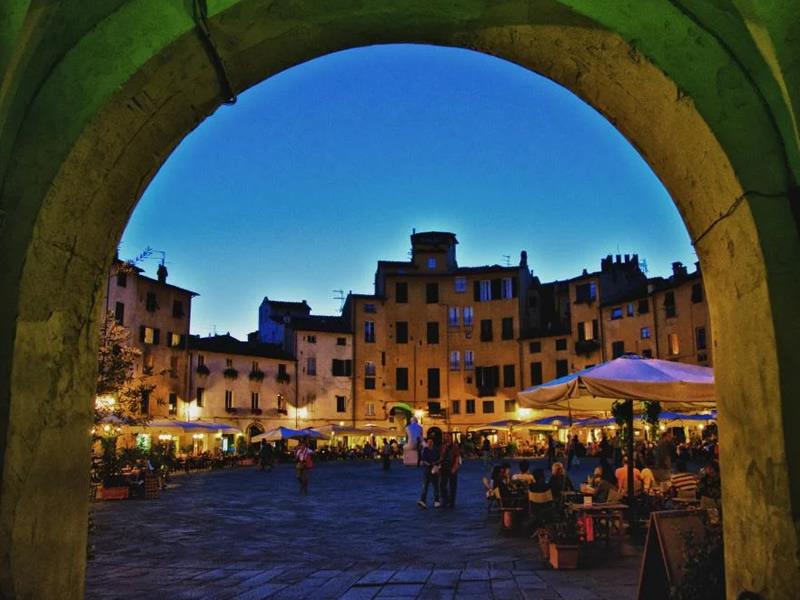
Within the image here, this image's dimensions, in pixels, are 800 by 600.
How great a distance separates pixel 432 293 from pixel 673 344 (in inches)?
813

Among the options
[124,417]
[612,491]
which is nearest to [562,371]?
[124,417]

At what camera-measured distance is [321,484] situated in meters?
26.7

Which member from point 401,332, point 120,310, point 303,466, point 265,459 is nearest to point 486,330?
point 401,332

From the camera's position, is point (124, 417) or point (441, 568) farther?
point (124, 417)

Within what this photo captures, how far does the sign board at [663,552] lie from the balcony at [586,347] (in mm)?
48253

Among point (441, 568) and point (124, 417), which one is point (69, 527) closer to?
point (441, 568)

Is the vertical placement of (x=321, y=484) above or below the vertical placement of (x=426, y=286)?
below

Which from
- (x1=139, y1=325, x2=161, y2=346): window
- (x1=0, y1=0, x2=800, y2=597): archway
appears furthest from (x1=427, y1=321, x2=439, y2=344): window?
(x1=0, y1=0, x2=800, y2=597): archway

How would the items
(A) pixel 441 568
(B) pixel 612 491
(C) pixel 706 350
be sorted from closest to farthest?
(A) pixel 441 568, (B) pixel 612 491, (C) pixel 706 350

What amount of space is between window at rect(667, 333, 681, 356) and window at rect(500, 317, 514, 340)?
14554mm

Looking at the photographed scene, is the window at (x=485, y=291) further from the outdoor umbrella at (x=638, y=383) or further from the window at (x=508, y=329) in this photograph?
the outdoor umbrella at (x=638, y=383)

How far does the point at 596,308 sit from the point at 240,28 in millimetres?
52379

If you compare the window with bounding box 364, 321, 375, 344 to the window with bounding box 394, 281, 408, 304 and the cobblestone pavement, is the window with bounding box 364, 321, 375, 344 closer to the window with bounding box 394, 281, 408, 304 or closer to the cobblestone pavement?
the window with bounding box 394, 281, 408, 304

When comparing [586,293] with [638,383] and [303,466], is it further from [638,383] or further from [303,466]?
[638,383]
